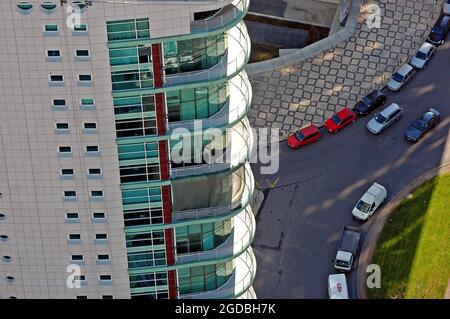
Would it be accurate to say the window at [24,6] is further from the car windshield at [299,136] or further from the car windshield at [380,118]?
the car windshield at [380,118]

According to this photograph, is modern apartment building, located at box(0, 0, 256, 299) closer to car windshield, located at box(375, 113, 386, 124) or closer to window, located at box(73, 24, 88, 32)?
window, located at box(73, 24, 88, 32)

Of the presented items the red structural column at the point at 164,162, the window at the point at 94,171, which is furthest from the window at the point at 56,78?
the window at the point at 94,171

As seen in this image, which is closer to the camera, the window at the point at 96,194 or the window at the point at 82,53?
the window at the point at 82,53

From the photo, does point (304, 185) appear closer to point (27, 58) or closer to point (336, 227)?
point (336, 227)

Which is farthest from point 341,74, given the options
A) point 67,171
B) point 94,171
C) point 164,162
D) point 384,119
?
point 67,171

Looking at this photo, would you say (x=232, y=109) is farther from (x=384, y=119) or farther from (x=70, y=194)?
(x=384, y=119)

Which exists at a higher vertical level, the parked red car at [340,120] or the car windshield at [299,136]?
the parked red car at [340,120]

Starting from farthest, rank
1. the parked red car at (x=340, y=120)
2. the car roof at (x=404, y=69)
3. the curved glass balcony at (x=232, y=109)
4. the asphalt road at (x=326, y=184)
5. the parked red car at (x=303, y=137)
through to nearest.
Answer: the car roof at (x=404, y=69)
the parked red car at (x=340, y=120)
the parked red car at (x=303, y=137)
the asphalt road at (x=326, y=184)
the curved glass balcony at (x=232, y=109)

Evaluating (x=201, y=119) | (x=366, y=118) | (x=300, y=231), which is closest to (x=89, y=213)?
(x=201, y=119)
